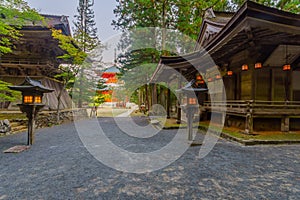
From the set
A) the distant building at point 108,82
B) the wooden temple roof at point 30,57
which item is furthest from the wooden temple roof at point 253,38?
the distant building at point 108,82

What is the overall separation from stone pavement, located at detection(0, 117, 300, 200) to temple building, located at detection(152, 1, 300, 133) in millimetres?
2441

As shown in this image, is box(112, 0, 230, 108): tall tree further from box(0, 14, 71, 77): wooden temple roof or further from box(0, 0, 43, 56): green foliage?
box(0, 0, 43, 56): green foliage

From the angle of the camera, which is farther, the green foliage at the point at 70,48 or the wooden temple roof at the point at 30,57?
the wooden temple roof at the point at 30,57

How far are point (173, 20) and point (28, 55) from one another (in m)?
11.2

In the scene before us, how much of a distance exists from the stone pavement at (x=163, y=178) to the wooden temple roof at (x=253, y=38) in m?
3.38

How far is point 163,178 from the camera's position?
3203 mm

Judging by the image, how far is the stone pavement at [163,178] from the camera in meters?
2.64

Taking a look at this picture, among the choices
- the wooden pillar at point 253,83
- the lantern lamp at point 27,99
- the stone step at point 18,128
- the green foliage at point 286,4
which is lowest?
the stone step at point 18,128

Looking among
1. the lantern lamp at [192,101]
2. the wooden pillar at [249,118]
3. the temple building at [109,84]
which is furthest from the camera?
the temple building at [109,84]

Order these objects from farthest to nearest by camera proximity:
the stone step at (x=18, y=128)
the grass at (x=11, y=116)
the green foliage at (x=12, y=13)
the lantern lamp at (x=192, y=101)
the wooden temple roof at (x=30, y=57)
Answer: the wooden temple roof at (x=30, y=57) < the grass at (x=11, y=116) < the stone step at (x=18, y=128) < the green foliage at (x=12, y=13) < the lantern lamp at (x=192, y=101)

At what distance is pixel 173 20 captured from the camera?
46.1 ft

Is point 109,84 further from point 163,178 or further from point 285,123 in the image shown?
point 163,178

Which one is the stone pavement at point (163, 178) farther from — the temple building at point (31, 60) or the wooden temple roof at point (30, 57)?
the wooden temple roof at point (30, 57)

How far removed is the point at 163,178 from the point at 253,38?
17.8ft
